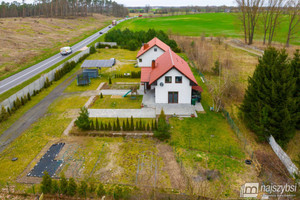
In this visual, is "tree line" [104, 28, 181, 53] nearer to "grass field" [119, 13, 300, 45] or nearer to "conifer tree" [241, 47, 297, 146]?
"grass field" [119, 13, 300, 45]

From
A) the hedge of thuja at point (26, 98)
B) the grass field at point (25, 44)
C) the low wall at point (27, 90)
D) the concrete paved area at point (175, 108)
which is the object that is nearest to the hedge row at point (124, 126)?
the concrete paved area at point (175, 108)

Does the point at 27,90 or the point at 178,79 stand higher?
the point at 178,79

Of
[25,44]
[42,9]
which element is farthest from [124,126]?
[42,9]

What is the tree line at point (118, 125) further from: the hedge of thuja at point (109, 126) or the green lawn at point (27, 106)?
the green lawn at point (27, 106)

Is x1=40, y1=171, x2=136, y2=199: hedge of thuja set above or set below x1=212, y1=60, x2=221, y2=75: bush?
below

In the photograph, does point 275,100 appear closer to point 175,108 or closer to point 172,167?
point 172,167

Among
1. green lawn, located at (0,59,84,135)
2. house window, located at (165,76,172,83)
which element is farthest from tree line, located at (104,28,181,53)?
house window, located at (165,76,172,83)
